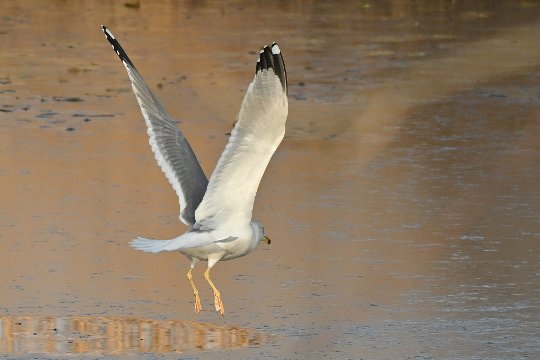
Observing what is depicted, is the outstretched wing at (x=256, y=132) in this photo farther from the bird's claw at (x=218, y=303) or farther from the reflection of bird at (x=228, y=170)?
the bird's claw at (x=218, y=303)

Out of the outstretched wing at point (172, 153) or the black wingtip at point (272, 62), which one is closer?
the black wingtip at point (272, 62)

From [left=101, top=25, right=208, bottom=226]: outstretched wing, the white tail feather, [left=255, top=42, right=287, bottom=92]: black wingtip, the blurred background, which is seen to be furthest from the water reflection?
[left=255, top=42, right=287, bottom=92]: black wingtip

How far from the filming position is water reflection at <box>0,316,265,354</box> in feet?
22.5

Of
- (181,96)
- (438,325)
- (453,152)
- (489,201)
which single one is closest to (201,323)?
(438,325)

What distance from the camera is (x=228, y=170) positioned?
22.9 ft

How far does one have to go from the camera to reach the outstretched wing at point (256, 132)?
22.3 feet

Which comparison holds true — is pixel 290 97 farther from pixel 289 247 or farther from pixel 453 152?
pixel 289 247

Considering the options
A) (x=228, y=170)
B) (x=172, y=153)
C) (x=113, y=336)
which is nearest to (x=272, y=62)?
(x=228, y=170)

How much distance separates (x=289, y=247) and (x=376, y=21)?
12772mm

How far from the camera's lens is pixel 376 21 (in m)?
21.3

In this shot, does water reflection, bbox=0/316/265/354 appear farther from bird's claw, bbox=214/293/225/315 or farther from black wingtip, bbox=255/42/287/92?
black wingtip, bbox=255/42/287/92

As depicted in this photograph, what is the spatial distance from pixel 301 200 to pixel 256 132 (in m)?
3.28

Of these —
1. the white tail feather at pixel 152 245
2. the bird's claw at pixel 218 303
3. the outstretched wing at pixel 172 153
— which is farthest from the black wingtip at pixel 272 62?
the bird's claw at pixel 218 303

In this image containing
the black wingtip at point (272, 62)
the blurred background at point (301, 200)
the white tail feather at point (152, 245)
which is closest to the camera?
the black wingtip at point (272, 62)
